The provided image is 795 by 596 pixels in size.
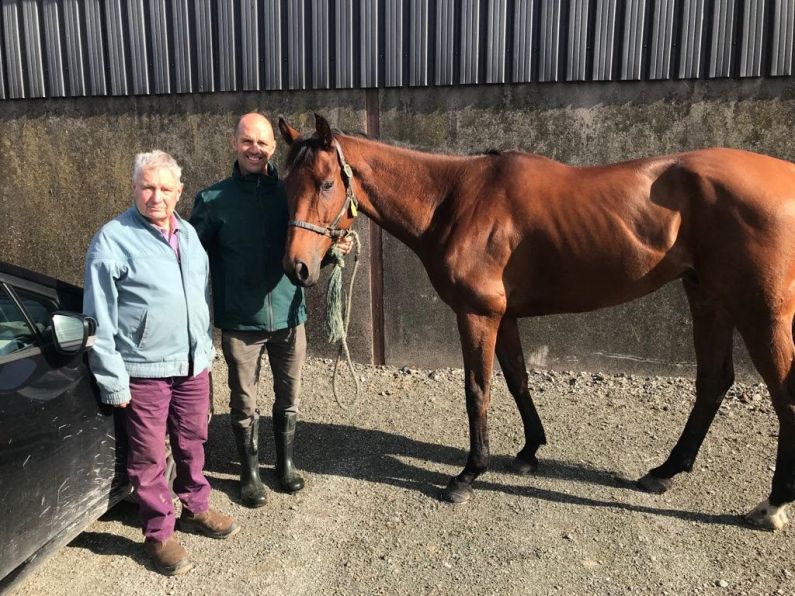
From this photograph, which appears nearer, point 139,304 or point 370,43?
point 139,304

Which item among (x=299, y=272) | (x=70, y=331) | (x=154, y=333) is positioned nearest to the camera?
(x=70, y=331)

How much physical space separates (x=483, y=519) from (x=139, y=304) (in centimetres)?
200

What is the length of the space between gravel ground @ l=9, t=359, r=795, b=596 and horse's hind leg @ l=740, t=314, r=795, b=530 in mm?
109

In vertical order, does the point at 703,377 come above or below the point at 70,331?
below

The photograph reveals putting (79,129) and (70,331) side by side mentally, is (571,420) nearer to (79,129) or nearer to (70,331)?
(70,331)

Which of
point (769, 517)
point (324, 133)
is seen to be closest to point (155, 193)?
point (324, 133)

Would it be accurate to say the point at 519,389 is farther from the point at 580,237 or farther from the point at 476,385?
the point at 580,237

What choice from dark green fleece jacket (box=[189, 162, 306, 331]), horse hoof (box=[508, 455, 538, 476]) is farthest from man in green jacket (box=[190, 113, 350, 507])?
horse hoof (box=[508, 455, 538, 476])

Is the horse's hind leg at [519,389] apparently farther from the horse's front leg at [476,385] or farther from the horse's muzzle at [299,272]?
the horse's muzzle at [299,272]

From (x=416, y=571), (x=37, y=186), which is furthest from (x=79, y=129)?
(x=416, y=571)

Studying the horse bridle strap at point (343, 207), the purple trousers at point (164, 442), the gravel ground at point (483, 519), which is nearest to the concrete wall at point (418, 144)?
the gravel ground at point (483, 519)

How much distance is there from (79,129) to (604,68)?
4.63 metres

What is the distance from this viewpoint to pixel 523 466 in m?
3.56

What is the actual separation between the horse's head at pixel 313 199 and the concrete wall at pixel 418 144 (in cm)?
136
